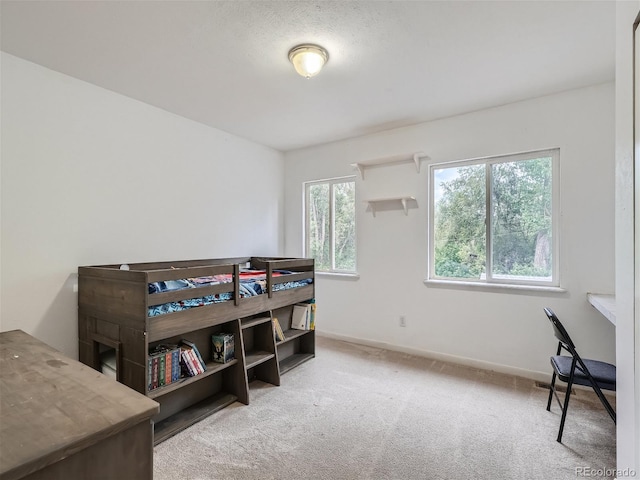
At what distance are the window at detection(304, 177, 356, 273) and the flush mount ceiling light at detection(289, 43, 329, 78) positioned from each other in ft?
6.24

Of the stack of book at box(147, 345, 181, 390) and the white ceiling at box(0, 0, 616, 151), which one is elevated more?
the white ceiling at box(0, 0, 616, 151)

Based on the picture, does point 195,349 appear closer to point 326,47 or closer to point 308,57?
point 308,57

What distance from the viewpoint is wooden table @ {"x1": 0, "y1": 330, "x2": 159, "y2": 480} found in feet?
2.15

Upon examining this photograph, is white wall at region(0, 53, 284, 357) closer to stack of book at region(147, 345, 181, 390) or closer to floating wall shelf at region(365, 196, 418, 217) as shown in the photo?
stack of book at region(147, 345, 181, 390)

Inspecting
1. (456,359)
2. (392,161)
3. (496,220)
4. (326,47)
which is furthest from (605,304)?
(326,47)

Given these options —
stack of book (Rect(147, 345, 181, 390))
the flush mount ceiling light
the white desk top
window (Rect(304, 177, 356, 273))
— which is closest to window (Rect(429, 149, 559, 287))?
the white desk top

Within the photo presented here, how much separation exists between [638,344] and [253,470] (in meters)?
1.87

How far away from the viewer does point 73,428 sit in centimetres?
73

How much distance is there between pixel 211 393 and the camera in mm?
2434

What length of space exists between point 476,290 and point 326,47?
2.52m

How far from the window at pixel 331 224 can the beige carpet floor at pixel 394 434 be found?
1590mm

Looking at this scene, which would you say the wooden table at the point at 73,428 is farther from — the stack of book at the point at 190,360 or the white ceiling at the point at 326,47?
the white ceiling at the point at 326,47

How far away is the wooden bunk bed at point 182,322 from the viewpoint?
187cm

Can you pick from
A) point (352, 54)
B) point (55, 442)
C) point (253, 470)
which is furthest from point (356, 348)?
point (55, 442)
